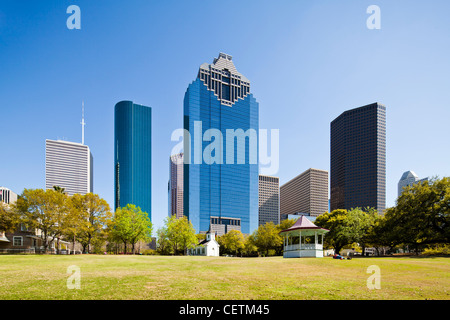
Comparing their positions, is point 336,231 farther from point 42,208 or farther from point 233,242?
point 42,208

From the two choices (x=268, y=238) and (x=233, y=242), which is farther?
(x=233, y=242)

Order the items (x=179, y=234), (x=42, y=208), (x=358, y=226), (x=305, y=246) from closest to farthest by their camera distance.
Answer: (x=305, y=246), (x=42, y=208), (x=358, y=226), (x=179, y=234)

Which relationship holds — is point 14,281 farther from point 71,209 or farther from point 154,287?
point 71,209

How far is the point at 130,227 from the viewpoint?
214 ft

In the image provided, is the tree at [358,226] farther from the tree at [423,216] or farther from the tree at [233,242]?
the tree at [233,242]

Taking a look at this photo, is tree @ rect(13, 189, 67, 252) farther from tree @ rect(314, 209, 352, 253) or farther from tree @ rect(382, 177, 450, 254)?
tree @ rect(382, 177, 450, 254)

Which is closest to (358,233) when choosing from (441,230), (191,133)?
(441,230)

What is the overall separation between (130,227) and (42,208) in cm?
2000

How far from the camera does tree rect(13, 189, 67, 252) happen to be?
1919 inches

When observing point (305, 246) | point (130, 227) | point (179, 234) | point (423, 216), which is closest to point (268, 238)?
point (179, 234)

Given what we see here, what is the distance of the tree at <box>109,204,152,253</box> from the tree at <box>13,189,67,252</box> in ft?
43.6

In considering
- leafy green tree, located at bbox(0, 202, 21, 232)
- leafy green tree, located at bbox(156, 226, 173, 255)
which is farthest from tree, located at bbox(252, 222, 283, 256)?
leafy green tree, located at bbox(0, 202, 21, 232)
